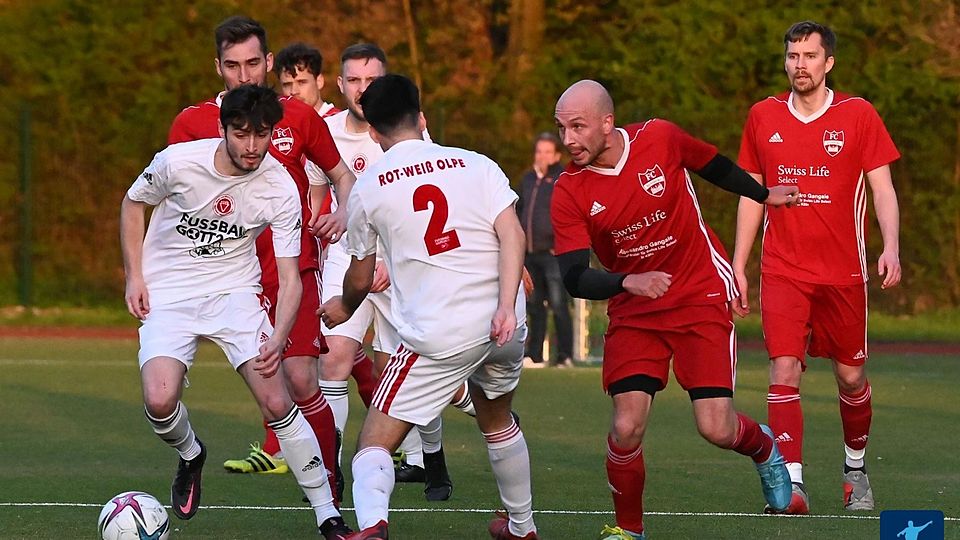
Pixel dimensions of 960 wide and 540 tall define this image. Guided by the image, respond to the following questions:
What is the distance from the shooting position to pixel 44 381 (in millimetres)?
14609

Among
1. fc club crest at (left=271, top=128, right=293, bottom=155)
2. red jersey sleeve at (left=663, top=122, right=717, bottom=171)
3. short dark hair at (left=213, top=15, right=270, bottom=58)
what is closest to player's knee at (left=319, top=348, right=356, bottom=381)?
fc club crest at (left=271, top=128, right=293, bottom=155)

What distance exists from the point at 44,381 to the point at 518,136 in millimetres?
10852

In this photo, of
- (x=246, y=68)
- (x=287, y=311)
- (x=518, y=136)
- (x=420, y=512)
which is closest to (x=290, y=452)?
(x=287, y=311)

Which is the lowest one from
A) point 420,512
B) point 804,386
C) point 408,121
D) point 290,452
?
point 804,386

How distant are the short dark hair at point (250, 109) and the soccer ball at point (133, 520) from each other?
1536 millimetres

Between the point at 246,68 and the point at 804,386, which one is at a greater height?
the point at 246,68

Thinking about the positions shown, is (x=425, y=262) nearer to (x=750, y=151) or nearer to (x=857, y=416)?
(x=750, y=151)

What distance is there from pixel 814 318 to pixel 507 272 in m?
2.37

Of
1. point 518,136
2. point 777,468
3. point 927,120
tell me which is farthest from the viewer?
point 518,136

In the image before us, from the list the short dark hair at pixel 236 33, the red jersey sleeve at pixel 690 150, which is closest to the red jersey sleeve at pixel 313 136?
the short dark hair at pixel 236 33

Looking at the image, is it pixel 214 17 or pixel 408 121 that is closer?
pixel 408 121

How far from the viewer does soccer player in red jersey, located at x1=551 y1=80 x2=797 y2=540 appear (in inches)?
276

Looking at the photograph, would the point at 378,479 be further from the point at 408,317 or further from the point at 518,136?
the point at 518,136

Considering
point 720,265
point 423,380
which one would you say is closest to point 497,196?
point 423,380
